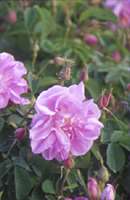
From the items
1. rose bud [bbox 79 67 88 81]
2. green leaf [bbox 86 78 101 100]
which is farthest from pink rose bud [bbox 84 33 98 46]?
rose bud [bbox 79 67 88 81]

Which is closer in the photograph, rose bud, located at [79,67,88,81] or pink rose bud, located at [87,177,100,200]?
pink rose bud, located at [87,177,100,200]

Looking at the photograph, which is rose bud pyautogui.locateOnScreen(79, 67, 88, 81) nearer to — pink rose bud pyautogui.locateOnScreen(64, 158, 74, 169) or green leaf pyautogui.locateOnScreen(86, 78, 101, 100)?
green leaf pyautogui.locateOnScreen(86, 78, 101, 100)

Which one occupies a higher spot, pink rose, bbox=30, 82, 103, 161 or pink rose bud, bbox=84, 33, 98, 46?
pink rose, bbox=30, 82, 103, 161

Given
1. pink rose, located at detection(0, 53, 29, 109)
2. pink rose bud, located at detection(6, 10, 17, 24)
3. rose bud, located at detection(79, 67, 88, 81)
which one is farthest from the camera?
pink rose bud, located at detection(6, 10, 17, 24)

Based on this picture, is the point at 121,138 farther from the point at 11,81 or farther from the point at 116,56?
the point at 116,56

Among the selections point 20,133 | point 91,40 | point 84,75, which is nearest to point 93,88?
point 84,75

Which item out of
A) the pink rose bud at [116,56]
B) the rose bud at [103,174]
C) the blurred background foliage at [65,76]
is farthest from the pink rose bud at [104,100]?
the pink rose bud at [116,56]

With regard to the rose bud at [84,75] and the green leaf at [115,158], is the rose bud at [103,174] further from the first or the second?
the rose bud at [84,75]
